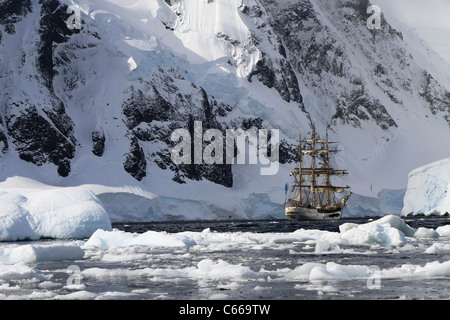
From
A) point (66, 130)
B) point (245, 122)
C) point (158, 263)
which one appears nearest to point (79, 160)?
point (66, 130)

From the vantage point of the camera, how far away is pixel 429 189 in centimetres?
11788

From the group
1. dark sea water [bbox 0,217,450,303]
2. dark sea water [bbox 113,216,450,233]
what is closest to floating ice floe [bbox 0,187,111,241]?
dark sea water [bbox 0,217,450,303]

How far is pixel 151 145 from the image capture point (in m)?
164

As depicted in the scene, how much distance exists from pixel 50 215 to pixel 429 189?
78.7 m

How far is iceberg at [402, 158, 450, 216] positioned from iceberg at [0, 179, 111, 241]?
216 feet

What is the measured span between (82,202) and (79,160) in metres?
96.4

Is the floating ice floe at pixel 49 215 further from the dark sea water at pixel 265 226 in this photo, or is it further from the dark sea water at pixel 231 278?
the dark sea water at pixel 265 226

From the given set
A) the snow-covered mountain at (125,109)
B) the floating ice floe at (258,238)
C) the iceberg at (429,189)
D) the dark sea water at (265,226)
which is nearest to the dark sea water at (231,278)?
the floating ice floe at (258,238)

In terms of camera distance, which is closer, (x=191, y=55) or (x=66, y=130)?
(x=66, y=130)

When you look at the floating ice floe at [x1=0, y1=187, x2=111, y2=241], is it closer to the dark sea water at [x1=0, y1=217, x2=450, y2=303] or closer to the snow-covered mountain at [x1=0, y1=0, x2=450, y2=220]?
the dark sea water at [x1=0, y1=217, x2=450, y2=303]

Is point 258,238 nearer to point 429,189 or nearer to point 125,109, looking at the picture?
point 429,189

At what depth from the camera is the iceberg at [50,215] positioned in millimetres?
51938

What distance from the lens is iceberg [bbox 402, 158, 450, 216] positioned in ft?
362
